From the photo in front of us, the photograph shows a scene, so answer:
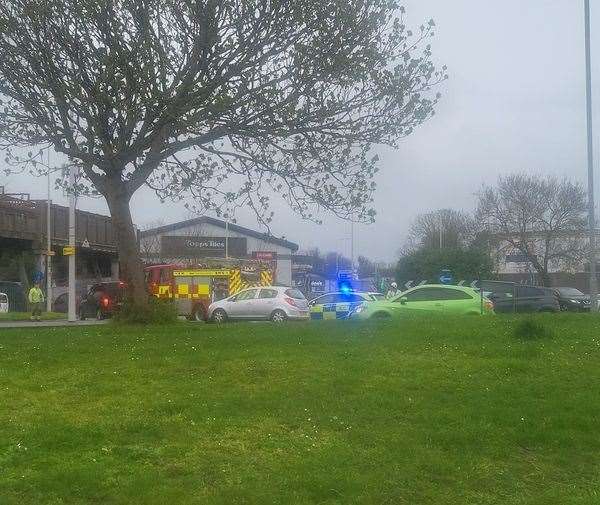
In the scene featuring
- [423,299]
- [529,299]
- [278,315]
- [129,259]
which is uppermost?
[129,259]

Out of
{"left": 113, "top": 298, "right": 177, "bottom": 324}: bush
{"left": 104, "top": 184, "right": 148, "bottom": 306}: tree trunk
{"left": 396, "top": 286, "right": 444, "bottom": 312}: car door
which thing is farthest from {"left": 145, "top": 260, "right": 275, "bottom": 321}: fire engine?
{"left": 104, "top": 184, "right": 148, "bottom": 306}: tree trunk

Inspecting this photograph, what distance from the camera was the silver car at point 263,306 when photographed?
25797 mm

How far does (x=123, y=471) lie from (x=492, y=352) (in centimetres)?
609

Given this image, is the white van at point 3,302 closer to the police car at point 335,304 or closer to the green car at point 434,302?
the police car at point 335,304

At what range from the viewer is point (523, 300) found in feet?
90.8

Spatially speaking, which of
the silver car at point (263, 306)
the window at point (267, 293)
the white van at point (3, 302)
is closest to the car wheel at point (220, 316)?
the silver car at point (263, 306)

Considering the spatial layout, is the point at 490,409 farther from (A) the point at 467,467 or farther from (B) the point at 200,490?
(B) the point at 200,490

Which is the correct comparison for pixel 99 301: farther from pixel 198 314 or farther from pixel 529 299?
pixel 529 299

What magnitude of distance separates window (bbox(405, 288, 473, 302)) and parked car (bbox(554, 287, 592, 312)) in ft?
29.4

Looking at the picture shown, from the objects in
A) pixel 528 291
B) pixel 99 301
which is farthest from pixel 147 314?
pixel 99 301

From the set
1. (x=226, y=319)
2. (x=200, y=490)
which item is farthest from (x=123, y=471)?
(x=226, y=319)

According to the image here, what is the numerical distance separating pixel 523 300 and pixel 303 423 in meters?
21.7

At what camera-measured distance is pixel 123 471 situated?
6.27 meters

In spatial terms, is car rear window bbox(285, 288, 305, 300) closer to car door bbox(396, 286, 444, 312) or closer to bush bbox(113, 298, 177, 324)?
car door bbox(396, 286, 444, 312)
